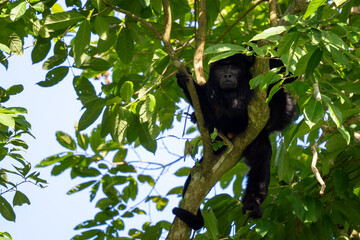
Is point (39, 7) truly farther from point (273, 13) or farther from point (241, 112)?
point (241, 112)

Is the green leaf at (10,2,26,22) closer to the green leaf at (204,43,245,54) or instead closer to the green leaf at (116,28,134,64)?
the green leaf at (116,28,134,64)

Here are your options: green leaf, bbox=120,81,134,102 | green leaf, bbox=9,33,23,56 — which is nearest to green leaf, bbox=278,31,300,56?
green leaf, bbox=120,81,134,102

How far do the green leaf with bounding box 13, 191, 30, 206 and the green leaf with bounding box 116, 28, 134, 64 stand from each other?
1.41 meters

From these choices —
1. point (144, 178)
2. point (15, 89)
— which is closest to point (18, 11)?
point (15, 89)

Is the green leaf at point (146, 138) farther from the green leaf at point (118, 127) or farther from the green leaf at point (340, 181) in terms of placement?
the green leaf at point (340, 181)

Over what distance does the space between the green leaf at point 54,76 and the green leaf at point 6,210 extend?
1.05 m

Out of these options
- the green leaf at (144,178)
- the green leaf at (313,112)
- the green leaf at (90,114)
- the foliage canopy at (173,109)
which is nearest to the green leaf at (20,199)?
the foliage canopy at (173,109)

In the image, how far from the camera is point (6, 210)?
3.38 m

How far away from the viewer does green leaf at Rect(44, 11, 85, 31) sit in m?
3.37

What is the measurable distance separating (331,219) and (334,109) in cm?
172

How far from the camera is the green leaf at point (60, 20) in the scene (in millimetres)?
3367

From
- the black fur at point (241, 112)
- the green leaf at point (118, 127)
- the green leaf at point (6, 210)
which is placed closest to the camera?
the green leaf at point (6, 210)

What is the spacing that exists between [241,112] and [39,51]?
70.7 inches

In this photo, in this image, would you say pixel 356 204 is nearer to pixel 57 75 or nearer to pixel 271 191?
pixel 271 191
